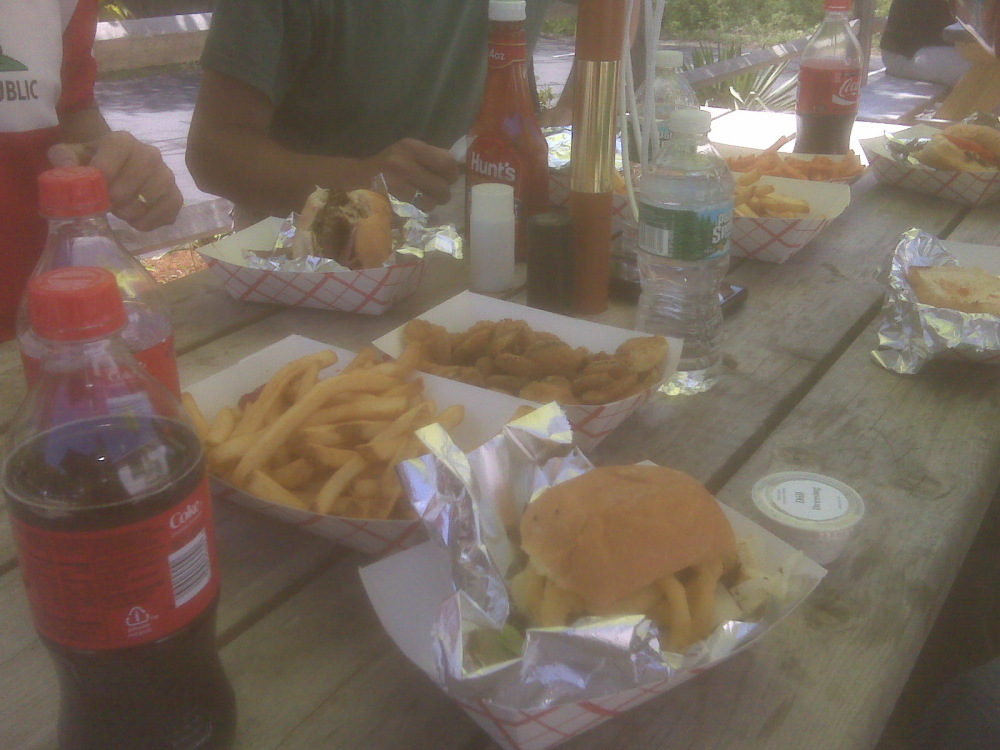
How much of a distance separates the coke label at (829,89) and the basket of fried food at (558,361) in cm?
127

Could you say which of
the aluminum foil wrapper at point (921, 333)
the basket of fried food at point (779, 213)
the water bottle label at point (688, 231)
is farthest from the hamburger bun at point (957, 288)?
the water bottle label at point (688, 231)

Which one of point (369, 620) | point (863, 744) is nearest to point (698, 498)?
point (863, 744)

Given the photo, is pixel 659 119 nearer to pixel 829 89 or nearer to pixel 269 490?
pixel 829 89

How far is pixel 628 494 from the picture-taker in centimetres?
76

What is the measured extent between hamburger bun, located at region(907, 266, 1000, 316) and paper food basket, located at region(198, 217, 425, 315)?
853 millimetres

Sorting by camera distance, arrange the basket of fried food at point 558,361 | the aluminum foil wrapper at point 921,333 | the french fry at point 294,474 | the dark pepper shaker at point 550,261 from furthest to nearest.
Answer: the dark pepper shaker at point 550,261 < the aluminum foil wrapper at point 921,333 < the basket of fried food at point 558,361 < the french fry at point 294,474

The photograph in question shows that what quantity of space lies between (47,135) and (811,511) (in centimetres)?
181

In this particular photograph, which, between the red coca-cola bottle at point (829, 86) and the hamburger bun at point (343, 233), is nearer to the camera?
the hamburger bun at point (343, 233)

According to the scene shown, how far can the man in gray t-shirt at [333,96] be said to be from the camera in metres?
2.02

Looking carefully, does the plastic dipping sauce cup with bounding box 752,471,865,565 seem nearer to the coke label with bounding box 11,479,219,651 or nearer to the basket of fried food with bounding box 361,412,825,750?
the basket of fried food with bounding box 361,412,825,750

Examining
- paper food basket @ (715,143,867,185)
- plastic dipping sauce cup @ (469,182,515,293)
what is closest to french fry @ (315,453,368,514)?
plastic dipping sauce cup @ (469,182,515,293)

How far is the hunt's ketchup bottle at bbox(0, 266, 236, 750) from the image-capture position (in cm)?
59

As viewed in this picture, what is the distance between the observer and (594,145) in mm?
1478

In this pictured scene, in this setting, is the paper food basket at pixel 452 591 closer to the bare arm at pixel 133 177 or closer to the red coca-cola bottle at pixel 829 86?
the bare arm at pixel 133 177
